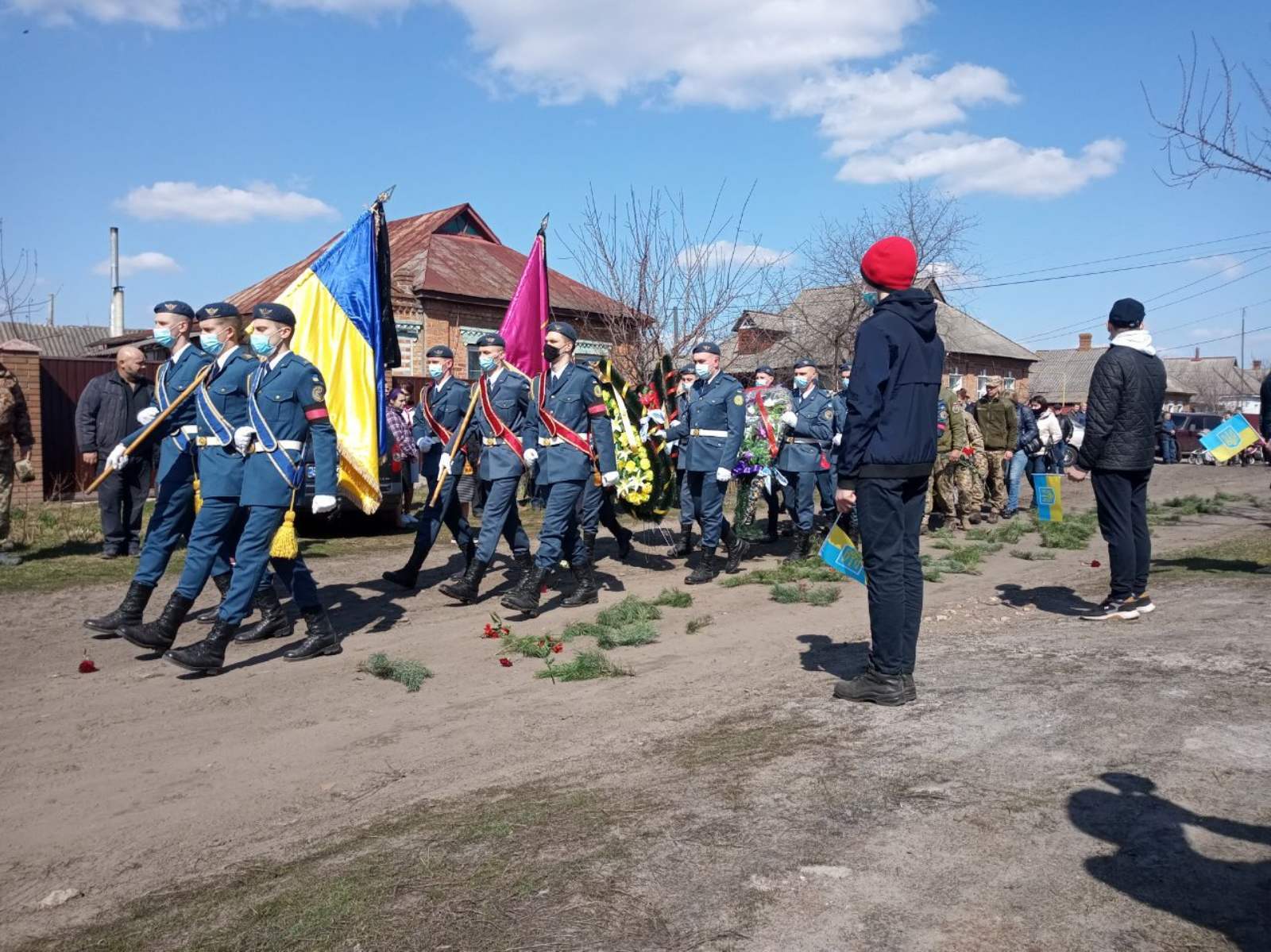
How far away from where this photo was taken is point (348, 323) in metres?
Answer: 9.48

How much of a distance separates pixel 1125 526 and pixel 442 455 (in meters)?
5.44

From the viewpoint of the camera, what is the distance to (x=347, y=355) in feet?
31.0

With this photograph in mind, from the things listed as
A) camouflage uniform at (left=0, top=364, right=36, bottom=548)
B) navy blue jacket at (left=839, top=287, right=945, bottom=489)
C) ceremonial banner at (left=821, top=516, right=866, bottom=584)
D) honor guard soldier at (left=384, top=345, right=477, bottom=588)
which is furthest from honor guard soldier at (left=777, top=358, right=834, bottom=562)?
camouflage uniform at (left=0, top=364, right=36, bottom=548)

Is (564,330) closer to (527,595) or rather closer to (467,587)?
(527,595)

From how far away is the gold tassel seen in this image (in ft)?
22.3

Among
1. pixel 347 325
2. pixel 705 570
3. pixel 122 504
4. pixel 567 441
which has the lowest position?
pixel 705 570

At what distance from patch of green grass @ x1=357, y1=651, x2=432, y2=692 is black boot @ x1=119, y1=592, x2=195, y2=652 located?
1.19 m

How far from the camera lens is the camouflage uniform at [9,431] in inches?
413

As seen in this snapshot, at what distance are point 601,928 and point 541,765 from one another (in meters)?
1.58

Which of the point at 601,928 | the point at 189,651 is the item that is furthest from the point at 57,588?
the point at 601,928

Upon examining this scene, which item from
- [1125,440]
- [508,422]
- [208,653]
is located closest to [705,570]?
[508,422]

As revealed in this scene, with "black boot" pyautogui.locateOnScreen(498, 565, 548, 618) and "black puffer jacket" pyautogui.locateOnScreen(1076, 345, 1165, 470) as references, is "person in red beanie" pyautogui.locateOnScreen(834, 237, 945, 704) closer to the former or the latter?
"black puffer jacket" pyautogui.locateOnScreen(1076, 345, 1165, 470)

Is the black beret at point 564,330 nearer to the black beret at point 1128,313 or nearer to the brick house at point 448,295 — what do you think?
the black beret at point 1128,313

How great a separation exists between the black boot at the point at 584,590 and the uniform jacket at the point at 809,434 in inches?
134
